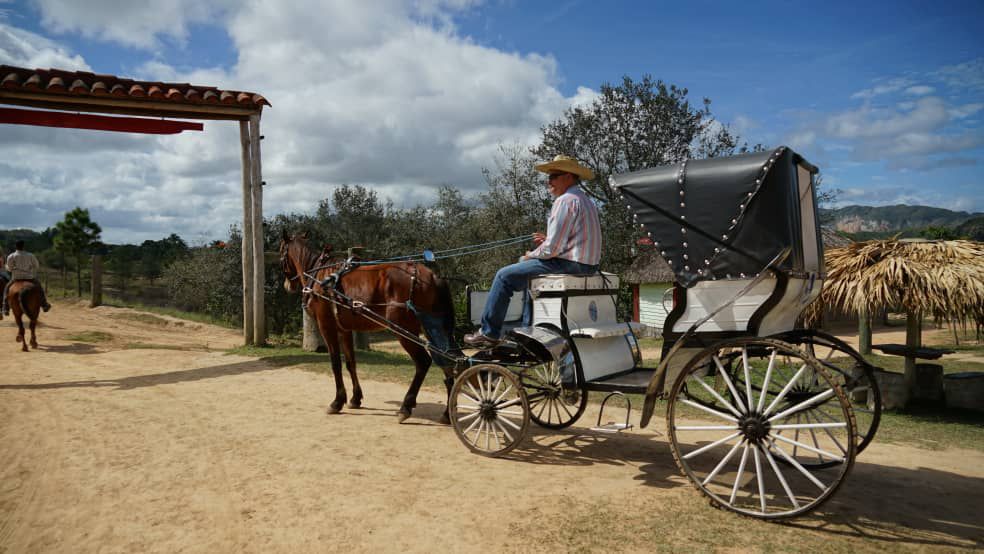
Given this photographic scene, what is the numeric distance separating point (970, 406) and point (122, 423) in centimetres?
1134

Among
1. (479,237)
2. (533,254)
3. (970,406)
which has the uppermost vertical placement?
(479,237)

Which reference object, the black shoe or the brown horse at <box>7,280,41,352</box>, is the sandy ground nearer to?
the black shoe

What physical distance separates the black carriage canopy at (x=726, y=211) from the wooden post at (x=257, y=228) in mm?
10077

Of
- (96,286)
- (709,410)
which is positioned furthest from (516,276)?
(96,286)

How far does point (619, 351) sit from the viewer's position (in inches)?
218

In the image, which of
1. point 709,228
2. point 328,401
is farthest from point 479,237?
point 709,228

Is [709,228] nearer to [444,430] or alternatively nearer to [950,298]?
[444,430]

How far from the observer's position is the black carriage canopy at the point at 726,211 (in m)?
4.04

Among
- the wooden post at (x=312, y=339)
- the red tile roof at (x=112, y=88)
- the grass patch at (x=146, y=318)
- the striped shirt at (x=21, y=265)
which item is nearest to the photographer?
the red tile roof at (x=112, y=88)

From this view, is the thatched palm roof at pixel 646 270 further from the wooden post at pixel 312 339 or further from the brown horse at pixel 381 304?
the brown horse at pixel 381 304

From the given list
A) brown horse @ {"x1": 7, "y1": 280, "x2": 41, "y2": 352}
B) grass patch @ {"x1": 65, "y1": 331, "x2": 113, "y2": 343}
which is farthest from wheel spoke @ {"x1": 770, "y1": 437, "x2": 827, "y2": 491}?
grass patch @ {"x1": 65, "y1": 331, "x2": 113, "y2": 343}

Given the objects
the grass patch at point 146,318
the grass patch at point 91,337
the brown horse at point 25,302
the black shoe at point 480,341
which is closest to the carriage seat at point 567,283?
the black shoe at point 480,341

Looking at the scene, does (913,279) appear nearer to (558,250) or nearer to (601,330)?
(601,330)

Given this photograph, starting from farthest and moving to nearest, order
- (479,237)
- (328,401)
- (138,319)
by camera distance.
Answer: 1. (479,237)
2. (138,319)
3. (328,401)
